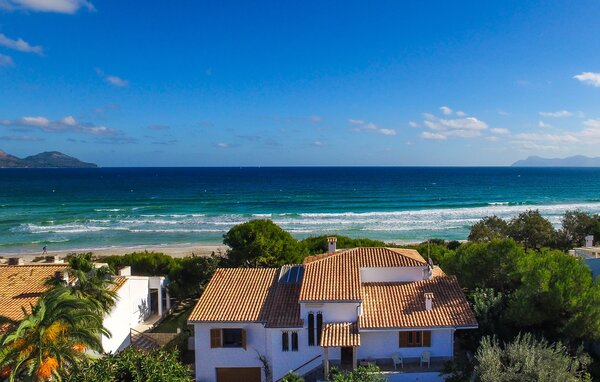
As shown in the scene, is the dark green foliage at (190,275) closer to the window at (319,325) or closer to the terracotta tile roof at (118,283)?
the terracotta tile roof at (118,283)

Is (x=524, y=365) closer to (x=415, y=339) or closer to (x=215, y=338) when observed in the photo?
(x=415, y=339)

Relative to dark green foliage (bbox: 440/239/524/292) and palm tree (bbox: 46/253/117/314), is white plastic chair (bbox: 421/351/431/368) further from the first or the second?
palm tree (bbox: 46/253/117/314)

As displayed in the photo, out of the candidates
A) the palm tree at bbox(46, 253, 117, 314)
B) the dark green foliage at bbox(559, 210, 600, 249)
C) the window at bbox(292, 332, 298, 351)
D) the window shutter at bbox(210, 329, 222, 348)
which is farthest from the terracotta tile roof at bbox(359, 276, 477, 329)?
Result: the dark green foliage at bbox(559, 210, 600, 249)

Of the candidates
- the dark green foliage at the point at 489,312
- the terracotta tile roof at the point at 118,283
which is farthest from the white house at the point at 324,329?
the terracotta tile roof at the point at 118,283

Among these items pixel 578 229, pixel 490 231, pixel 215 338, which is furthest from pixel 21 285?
pixel 578 229

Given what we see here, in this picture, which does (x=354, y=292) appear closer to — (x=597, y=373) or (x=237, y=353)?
(x=237, y=353)

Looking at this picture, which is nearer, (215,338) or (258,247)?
(215,338)
